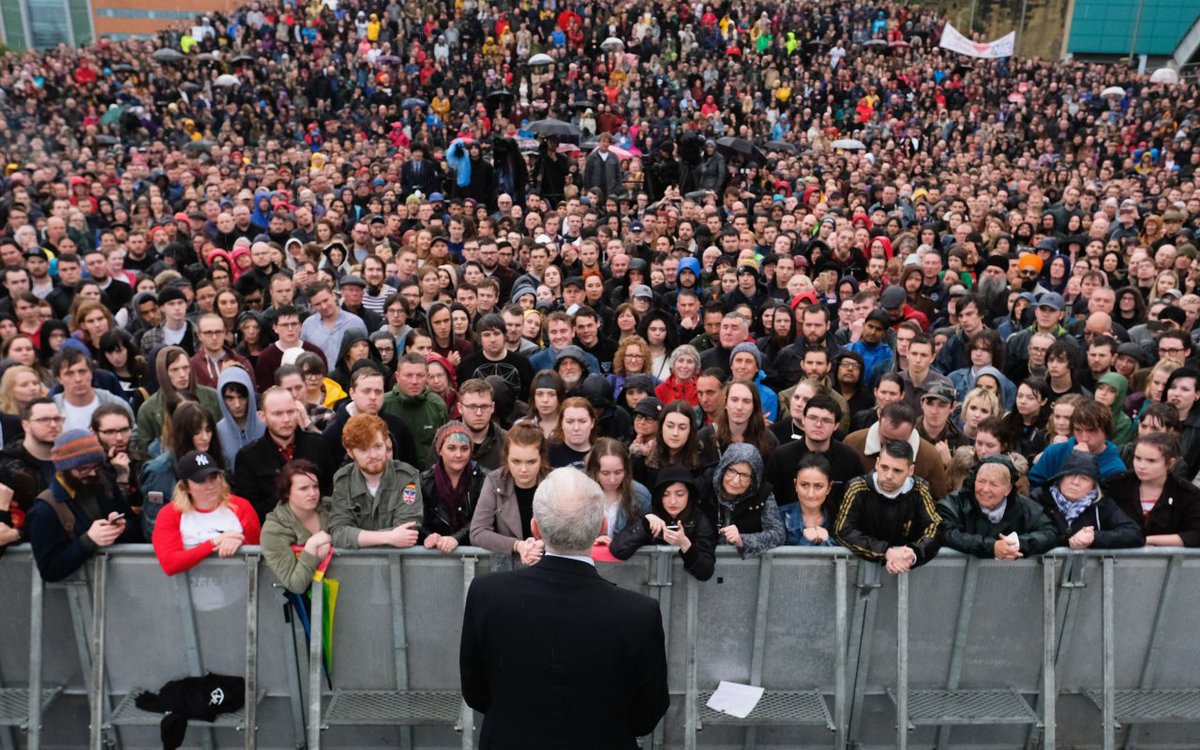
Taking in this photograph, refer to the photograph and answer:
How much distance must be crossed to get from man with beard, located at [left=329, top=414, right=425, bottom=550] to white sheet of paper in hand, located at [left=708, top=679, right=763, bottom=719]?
1.73 m

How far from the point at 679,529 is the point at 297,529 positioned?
1.90 m

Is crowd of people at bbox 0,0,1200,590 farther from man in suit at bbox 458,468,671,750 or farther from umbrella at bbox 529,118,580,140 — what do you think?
man in suit at bbox 458,468,671,750

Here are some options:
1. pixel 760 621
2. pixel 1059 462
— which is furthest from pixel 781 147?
pixel 760 621

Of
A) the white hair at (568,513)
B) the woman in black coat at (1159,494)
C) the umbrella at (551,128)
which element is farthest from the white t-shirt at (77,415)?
the umbrella at (551,128)

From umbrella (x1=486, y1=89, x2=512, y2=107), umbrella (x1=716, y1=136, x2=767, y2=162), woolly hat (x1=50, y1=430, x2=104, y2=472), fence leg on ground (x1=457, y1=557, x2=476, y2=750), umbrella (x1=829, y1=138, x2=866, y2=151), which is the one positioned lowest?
fence leg on ground (x1=457, y1=557, x2=476, y2=750)

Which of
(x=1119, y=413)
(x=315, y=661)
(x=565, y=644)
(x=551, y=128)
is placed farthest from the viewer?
(x=551, y=128)

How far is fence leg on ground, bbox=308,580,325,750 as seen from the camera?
3.99 meters

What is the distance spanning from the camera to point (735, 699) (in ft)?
14.0

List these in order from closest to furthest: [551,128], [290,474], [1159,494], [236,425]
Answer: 1. [290,474]
2. [1159,494]
3. [236,425]
4. [551,128]

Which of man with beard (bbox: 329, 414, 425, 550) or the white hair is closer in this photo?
the white hair

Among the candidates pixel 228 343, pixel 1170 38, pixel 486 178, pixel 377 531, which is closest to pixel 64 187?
pixel 486 178

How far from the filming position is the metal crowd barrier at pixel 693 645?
4.11m

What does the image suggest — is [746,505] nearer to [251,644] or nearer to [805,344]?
[251,644]

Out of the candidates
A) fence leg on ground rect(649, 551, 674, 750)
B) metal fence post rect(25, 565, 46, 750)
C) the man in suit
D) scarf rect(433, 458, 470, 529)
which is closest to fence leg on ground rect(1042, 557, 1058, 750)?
fence leg on ground rect(649, 551, 674, 750)
